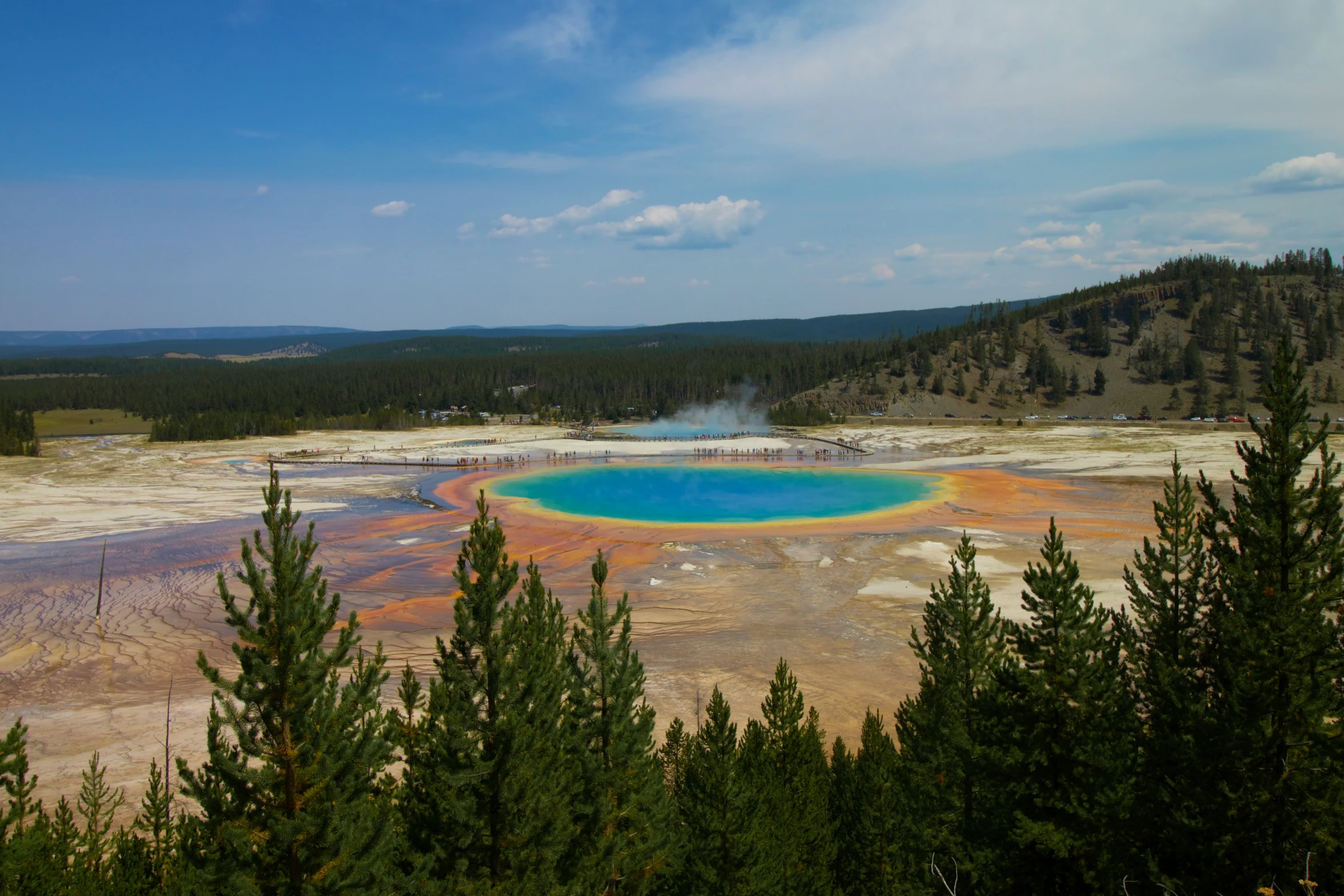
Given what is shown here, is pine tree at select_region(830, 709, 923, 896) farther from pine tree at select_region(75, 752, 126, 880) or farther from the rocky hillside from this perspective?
the rocky hillside

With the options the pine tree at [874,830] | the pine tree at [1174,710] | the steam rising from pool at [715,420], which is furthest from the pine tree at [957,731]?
the steam rising from pool at [715,420]

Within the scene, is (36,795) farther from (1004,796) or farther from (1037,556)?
(1037,556)

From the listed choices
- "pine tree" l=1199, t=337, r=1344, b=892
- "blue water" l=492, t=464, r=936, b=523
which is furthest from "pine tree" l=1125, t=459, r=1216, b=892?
"blue water" l=492, t=464, r=936, b=523

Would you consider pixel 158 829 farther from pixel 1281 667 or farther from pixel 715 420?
pixel 715 420

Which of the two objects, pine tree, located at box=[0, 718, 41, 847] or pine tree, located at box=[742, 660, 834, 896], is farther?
pine tree, located at box=[742, 660, 834, 896]

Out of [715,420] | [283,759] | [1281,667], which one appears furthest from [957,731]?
[715,420]

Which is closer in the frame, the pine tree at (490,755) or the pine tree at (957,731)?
the pine tree at (490,755)

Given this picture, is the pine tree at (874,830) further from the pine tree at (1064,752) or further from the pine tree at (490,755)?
the pine tree at (490,755)
